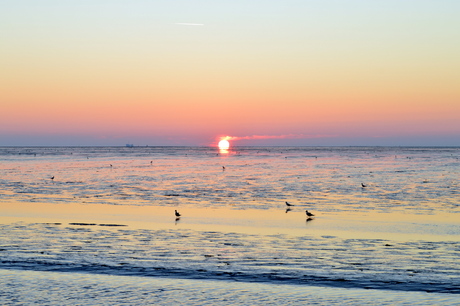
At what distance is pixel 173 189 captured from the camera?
46531mm

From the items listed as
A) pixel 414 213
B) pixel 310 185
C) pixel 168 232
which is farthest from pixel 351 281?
pixel 310 185

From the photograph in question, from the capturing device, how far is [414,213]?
96.4 ft

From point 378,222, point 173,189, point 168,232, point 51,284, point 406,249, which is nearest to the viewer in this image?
point 51,284

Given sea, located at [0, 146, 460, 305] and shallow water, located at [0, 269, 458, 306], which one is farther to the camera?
sea, located at [0, 146, 460, 305]

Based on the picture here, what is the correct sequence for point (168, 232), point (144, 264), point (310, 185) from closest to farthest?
1. point (144, 264)
2. point (168, 232)
3. point (310, 185)

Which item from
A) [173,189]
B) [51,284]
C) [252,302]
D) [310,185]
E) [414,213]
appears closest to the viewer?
[252,302]

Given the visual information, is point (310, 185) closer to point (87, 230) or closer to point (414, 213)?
point (414, 213)

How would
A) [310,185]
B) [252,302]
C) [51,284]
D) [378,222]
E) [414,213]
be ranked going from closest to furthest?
[252,302] → [51,284] → [378,222] → [414,213] → [310,185]

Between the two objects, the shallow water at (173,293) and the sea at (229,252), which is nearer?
the shallow water at (173,293)

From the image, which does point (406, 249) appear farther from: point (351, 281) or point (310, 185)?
point (310, 185)

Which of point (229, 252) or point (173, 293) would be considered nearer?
point (173, 293)

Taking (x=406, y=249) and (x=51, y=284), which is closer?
(x=51, y=284)

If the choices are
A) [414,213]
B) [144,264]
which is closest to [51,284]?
[144,264]

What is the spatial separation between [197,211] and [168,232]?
27.6 feet
